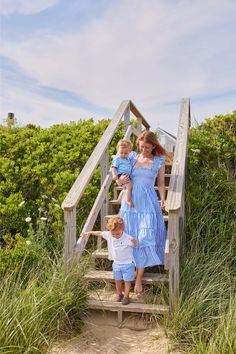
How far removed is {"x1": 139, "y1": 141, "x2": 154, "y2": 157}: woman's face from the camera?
479 cm

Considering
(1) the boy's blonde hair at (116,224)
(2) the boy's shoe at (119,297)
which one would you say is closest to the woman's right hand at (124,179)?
(1) the boy's blonde hair at (116,224)

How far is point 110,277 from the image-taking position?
14.9 ft

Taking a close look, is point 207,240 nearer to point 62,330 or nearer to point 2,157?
point 62,330

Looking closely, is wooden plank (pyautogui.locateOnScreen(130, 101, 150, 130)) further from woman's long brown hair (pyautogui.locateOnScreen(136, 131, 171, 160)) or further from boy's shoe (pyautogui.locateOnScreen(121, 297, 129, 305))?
boy's shoe (pyautogui.locateOnScreen(121, 297, 129, 305))

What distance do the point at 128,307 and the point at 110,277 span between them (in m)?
0.47

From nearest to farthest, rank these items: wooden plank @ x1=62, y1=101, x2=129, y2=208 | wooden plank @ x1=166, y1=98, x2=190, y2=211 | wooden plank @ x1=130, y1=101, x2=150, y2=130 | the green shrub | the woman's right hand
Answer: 1. the green shrub
2. wooden plank @ x1=166, y1=98, x2=190, y2=211
3. wooden plank @ x1=62, y1=101, x2=129, y2=208
4. the woman's right hand
5. wooden plank @ x1=130, y1=101, x2=150, y2=130

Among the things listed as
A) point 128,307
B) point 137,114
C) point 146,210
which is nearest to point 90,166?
point 146,210

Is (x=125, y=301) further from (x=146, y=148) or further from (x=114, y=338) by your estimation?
(x=146, y=148)

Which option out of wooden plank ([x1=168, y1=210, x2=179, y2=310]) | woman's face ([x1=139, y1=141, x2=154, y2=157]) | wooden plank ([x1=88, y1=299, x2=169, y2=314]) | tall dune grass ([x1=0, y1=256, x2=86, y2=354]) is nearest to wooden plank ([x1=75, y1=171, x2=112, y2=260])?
tall dune grass ([x1=0, y1=256, x2=86, y2=354])

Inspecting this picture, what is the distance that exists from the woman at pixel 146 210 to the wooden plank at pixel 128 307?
0.29 meters

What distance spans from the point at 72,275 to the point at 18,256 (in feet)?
4.40

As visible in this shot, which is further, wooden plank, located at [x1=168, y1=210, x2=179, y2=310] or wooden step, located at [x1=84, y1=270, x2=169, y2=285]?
wooden step, located at [x1=84, y1=270, x2=169, y2=285]

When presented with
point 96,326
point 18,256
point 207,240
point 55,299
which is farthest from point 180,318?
point 18,256

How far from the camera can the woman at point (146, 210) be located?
450 cm
